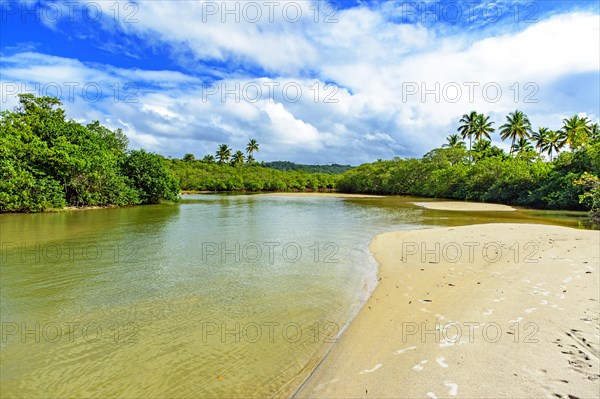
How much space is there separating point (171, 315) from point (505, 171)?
47241mm

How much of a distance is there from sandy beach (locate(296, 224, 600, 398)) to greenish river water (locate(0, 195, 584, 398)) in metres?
0.55

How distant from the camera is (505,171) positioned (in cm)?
4291

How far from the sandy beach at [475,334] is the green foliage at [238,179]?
85.7 metres

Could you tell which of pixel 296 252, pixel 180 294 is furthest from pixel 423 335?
pixel 296 252

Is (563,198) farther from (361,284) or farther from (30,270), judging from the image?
(30,270)

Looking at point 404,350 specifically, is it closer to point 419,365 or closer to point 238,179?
point 419,365

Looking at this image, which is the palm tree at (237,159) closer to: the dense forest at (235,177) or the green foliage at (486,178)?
the dense forest at (235,177)

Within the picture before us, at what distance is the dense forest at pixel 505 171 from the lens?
3038 cm

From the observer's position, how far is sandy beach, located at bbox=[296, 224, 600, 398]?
11.7 feet

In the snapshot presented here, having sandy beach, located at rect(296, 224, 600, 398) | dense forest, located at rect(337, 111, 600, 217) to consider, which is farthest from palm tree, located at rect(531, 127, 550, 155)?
sandy beach, located at rect(296, 224, 600, 398)

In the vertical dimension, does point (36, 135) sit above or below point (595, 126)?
below

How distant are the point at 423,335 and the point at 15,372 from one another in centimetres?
558

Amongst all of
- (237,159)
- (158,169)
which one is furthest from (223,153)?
(158,169)

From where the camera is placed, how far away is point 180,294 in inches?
294
